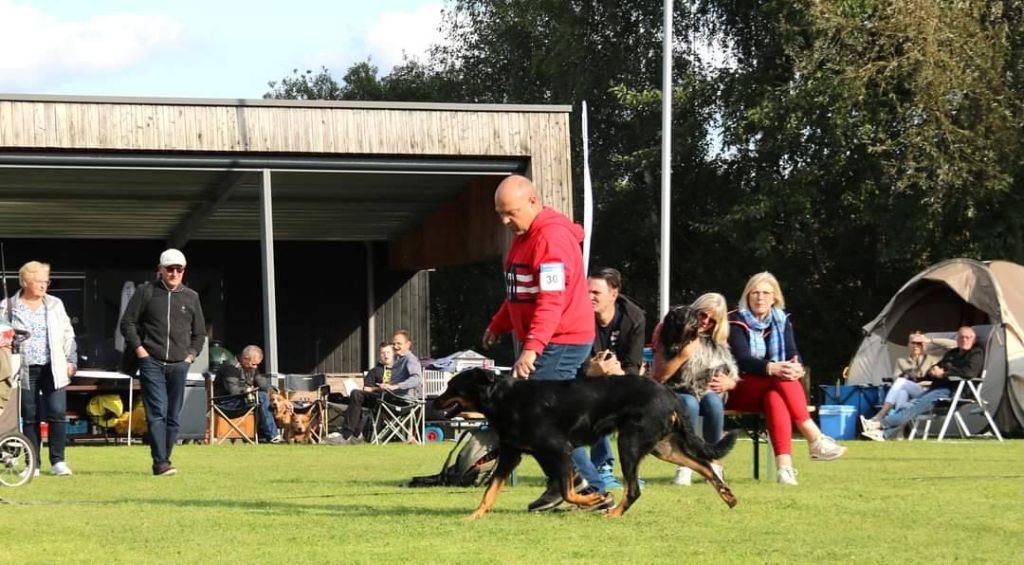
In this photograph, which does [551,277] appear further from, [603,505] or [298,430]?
[298,430]

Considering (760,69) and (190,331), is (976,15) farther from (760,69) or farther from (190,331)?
(190,331)

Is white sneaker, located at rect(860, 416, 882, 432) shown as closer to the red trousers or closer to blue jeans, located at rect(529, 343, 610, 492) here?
the red trousers

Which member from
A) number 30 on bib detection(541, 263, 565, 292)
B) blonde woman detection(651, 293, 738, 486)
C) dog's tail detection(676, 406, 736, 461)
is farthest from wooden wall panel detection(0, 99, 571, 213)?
number 30 on bib detection(541, 263, 565, 292)

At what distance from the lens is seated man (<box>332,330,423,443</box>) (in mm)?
18859

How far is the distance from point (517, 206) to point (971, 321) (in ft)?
52.1

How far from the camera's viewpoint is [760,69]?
30.9 m

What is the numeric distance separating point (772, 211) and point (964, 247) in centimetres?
334

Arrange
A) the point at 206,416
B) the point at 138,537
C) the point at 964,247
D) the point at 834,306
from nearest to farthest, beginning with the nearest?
the point at 138,537 → the point at 206,416 → the point at 964,247 → the point at 834,306

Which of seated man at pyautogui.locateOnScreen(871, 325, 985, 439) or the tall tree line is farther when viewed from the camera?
the tall tree line

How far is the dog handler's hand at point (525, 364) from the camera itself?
756 cm

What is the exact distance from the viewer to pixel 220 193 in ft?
74.2

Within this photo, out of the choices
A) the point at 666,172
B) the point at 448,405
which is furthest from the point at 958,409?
the point at 448,405

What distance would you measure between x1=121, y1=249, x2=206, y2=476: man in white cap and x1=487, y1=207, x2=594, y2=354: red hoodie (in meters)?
4.30

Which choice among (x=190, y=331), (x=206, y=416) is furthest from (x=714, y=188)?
(x=190, y=331)
